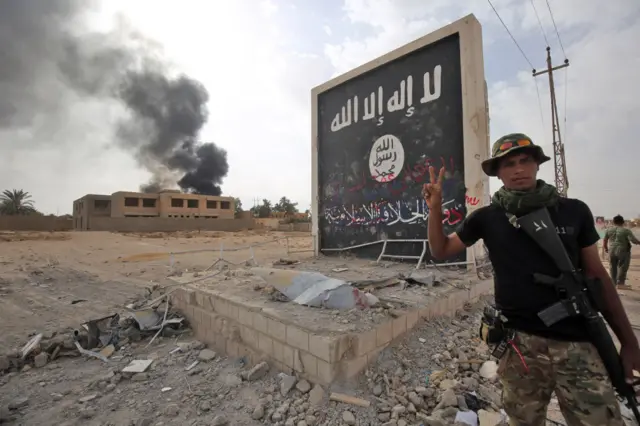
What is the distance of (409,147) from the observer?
6.62m

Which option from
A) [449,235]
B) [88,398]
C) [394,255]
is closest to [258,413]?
[88,398]

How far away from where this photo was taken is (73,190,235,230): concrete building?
3553cm

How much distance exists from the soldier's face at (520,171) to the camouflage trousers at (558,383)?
0.73 meters

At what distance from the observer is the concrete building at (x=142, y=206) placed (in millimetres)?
35531

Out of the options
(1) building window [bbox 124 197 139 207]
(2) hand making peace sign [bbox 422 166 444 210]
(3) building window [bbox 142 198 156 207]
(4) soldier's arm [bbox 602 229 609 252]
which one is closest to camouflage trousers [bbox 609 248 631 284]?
(4) soldier's arm [bbox 602 229 609 252]

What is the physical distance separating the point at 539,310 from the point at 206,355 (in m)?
3.36

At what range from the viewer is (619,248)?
22.6 feet

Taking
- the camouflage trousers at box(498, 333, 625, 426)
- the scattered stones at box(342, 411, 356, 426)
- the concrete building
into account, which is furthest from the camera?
the concrete building

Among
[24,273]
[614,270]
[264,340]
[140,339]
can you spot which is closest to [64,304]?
[140,339]

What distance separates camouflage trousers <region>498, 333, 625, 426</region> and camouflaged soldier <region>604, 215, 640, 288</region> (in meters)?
7.68

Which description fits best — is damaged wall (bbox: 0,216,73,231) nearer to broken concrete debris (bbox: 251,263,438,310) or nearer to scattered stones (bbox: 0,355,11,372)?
scattered stones (bbox: 0,355,11,372)

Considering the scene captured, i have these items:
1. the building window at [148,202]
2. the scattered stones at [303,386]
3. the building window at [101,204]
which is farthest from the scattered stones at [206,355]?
the building window at [101,204]

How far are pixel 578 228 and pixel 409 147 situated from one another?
543 centimetres

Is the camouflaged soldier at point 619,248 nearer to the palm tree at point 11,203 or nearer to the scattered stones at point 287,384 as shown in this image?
the scattered stones at point 287,384
